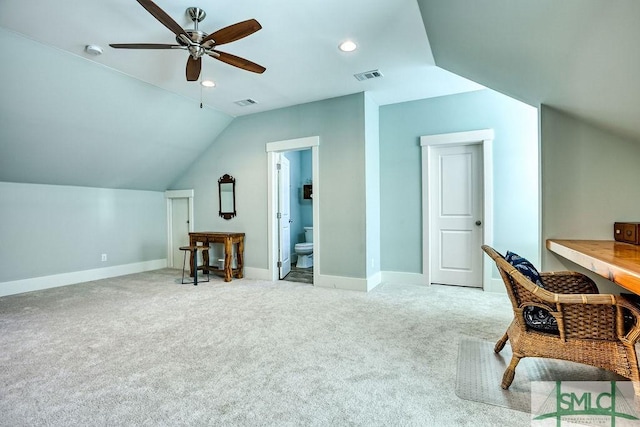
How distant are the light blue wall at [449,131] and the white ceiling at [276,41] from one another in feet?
0.98

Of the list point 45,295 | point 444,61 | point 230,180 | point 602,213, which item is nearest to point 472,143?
point 444,61

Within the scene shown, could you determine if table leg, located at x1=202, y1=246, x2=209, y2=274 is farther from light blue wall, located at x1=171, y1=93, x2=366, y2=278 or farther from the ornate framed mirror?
the ornate framed mirror

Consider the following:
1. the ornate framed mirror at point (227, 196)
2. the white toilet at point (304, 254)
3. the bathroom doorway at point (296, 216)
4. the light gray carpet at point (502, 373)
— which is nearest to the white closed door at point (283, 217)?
the bathroom doorway at point (296, 216)

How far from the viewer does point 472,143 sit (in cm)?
398

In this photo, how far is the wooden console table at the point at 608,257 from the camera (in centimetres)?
125

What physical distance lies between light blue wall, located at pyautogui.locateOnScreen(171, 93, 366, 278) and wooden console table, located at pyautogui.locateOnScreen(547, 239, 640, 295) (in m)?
2.24

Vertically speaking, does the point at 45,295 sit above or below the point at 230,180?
below

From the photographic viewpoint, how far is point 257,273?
4770 mm

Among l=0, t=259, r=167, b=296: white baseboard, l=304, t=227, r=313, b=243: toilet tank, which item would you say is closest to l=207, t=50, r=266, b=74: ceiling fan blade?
l=304, t=227, r=313, b=243: toilet tank

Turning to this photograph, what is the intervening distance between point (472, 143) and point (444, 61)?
139 cm

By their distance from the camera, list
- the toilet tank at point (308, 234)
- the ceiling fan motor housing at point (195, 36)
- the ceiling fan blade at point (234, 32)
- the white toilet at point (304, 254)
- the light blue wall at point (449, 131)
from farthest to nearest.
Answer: the toilet tank at point (308, 234) → the white toilet at point (304, 254) → the light blue wall at point (449, 131) → the ceiling fan motor housing at point (195, 36) → the ceiling fan blade at point (234, 32)

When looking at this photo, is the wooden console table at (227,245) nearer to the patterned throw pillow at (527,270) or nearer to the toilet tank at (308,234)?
the toilet tank at (308,234)

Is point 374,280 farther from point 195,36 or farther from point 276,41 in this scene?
point 195,36

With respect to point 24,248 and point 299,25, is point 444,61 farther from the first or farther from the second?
point 24,248
